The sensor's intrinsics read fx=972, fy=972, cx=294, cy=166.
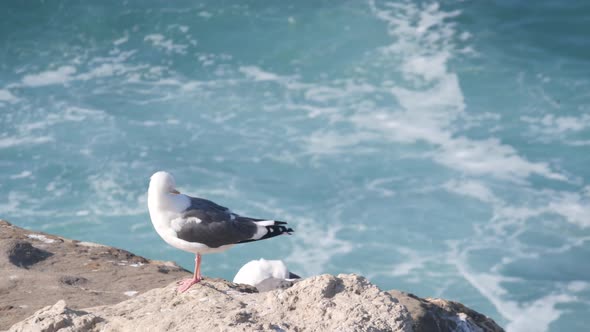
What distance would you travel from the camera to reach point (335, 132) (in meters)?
16.0

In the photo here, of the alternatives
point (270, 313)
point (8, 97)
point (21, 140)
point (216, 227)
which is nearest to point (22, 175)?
point (21, 140)

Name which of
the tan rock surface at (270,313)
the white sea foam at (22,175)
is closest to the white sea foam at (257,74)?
the white sea foam at (22,175)

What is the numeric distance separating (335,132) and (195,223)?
9.52 meters

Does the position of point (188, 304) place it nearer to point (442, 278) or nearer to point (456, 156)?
point (442, 278)

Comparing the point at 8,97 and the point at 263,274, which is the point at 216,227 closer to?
the point at 263,274

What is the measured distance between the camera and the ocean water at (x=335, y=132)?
13531 millimetres

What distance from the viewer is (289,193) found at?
14602 millimetres

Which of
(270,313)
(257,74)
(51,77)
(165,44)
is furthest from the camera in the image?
(165,44)

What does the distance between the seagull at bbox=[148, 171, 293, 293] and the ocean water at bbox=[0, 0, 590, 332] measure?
6333 mm

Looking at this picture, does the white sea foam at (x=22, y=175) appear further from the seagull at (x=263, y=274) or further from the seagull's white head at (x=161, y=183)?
the seagull's white head at (x=161, y=183)

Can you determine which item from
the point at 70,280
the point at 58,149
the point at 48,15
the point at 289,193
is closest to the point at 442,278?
the point at 289,193

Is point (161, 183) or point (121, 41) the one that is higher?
point (121, 41)

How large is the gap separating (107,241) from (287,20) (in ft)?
24.5

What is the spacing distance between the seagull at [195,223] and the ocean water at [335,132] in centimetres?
633
